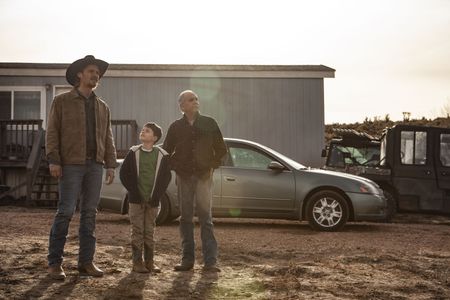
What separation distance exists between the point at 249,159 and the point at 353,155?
505 centimetres

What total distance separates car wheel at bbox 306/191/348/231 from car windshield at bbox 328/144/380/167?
4.52 m

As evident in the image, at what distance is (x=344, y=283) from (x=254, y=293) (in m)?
1.00

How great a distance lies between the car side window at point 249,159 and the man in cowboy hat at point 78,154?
5.87 meters

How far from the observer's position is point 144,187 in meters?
6.84

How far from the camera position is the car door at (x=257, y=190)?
12.0m

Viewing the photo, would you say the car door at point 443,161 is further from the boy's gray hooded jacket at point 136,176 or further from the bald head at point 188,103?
the boy's gray hooded jacket at point 136,176

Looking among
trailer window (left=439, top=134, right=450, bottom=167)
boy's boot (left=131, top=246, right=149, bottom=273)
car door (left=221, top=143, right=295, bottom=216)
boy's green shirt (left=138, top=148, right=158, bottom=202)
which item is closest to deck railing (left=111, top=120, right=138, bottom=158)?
car door (left=221, top=143, right=295, bottom=216)

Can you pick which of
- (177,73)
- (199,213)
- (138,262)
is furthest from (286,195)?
(177,73)

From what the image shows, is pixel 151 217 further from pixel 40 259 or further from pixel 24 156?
pixel 24 156

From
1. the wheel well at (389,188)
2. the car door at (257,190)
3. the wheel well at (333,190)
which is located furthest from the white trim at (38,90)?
the wheel well at (333,190)

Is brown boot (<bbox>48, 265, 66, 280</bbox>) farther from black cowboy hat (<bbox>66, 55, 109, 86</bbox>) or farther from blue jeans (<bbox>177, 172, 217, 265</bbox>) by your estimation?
black cowboy hat (<bbox>66, 55, 109, 86</bbox>)

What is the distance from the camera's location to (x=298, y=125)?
20703mm

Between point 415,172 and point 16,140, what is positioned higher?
point 16,140

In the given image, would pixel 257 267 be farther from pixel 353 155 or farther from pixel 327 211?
pixel 353 155
